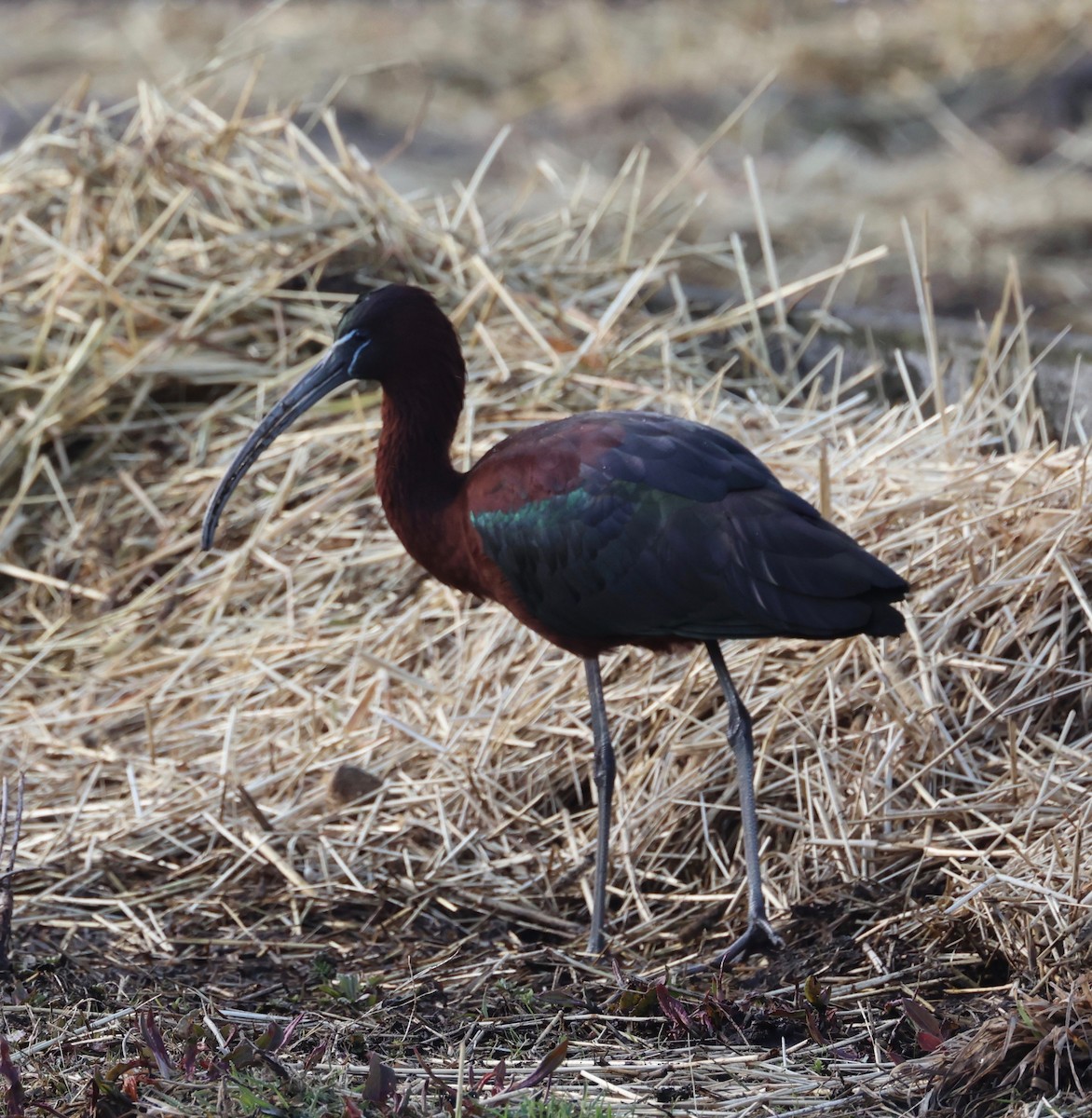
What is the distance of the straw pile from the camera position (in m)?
3.38

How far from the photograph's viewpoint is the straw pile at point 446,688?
11.1 feet

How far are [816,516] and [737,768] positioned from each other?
626mm

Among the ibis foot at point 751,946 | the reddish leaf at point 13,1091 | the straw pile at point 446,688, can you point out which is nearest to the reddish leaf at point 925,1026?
the straw pile at point 446,688

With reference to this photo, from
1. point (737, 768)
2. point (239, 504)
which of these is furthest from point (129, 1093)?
point (239, 504)

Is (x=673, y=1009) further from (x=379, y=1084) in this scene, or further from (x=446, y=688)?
(x=446, y=688)

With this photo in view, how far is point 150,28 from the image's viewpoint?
13844 millimetres

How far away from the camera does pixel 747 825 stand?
3727 mm

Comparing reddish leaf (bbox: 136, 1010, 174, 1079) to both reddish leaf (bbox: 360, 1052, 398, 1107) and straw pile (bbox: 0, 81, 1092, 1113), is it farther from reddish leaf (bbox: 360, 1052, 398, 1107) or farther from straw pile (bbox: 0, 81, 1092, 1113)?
reddish leaf (bbox: 360, 1052, 398, 1107)

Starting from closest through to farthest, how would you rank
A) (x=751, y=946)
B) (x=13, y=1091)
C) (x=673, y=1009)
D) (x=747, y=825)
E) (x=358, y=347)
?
(x=13, y=1091) < (x=673, y=1009) < (x=751, y=946) < (x=747, y=825) < (x=358, y=347)

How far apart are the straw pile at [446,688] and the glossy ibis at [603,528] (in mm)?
350

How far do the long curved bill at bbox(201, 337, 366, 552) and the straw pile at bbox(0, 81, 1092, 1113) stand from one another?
68 cm

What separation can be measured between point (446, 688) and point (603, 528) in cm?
103

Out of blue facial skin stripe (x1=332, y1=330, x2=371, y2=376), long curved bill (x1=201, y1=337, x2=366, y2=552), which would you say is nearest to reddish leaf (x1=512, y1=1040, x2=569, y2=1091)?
long curved bill (x1=201, y1=337, x2=366, y2=552)

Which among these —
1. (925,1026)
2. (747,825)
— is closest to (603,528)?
(747,825)
